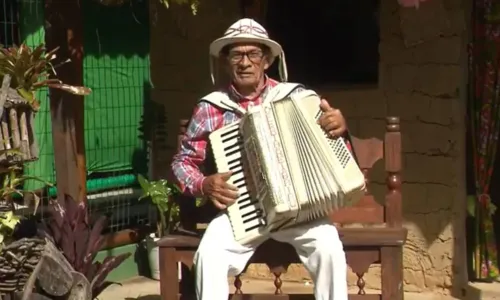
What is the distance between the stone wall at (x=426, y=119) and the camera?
225 inches

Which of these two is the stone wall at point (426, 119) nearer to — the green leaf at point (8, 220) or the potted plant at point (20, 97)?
the potted plant at point (20, 97)

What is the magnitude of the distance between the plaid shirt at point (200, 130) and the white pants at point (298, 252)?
30cm

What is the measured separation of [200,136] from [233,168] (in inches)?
12.3

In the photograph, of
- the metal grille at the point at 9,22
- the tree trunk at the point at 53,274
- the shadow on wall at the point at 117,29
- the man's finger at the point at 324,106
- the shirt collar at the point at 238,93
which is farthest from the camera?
the shadow on wall at the point at 117,29

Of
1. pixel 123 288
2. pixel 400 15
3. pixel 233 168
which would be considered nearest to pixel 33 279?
pixel 233 168

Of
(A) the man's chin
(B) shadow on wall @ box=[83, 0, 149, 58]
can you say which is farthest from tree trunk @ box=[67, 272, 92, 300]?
(B) shadow on wall @ box=[83, 0, 149, 58]

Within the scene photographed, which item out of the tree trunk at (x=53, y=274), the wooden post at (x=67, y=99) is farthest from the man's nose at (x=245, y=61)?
the tree trunk at (x=53, y=274)

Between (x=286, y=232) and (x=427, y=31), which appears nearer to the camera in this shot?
(x=286, y=232)

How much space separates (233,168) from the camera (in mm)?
4145

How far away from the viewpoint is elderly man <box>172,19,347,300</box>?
13.3 ft

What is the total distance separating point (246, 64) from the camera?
4289mm

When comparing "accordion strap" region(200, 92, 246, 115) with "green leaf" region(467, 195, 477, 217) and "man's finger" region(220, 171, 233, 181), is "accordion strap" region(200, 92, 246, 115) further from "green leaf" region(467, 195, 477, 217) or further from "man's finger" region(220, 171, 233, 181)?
"green leaf" region(467, 195, 477, 217)

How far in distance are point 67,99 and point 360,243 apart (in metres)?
1.68

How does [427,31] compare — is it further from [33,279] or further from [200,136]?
[33,279]
